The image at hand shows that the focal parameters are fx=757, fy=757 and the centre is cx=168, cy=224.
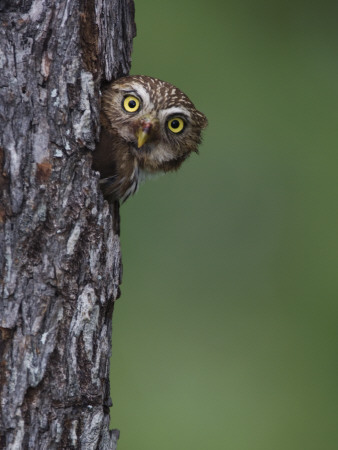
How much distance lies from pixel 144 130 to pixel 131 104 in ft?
0.32

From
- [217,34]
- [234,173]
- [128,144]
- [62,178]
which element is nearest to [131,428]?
[234,173]

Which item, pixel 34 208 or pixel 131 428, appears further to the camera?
pixel 131 428

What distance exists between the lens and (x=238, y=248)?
5.38m

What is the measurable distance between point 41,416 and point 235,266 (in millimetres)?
3384

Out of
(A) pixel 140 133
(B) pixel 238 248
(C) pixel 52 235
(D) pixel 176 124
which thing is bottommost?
(C) pixel 52 235

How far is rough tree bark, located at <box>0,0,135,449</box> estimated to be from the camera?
6.60 feet

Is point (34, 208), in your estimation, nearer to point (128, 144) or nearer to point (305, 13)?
point (128, 144)

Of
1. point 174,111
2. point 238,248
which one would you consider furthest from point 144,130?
point 238,248

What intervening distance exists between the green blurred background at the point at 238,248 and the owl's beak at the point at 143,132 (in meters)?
2.38

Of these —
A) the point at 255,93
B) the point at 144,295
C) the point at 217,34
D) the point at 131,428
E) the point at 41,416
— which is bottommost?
the point at 41,416

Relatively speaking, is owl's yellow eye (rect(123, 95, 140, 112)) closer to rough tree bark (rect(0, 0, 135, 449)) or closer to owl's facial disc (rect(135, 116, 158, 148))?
owl's facial disc (rect(135, 116, 158, 148))

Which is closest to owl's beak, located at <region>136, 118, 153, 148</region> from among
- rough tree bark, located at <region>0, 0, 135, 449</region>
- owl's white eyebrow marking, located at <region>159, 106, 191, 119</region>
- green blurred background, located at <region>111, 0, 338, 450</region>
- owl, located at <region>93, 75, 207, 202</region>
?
owl, located at <region>93, 75, 207, 202</region>

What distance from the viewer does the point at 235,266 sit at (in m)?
5.32

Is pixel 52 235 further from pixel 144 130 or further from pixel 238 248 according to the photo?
pixel 238 248
